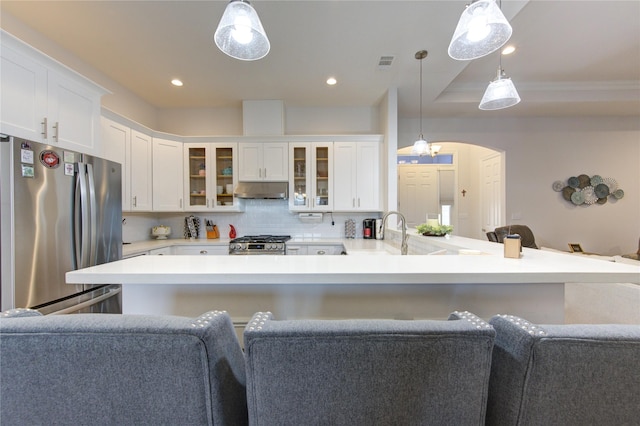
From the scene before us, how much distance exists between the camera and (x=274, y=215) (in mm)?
4109

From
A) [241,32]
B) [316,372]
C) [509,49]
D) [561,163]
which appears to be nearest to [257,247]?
[241,32]

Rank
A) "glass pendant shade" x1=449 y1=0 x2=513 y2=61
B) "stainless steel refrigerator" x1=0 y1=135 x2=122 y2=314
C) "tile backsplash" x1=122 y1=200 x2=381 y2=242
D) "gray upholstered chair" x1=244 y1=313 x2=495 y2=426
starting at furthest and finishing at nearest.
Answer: "tile backsplash" x1=122 y1=200 x2=381 y2=242, "stainless steel refrigerator" x1=0 y1=135 x2=122 y2=314, "glass pendant shade" x1=449 y1=0 x2=513 y2=61, "gray upholstered chair" x1=244 y1=313 x2=495 y2=426

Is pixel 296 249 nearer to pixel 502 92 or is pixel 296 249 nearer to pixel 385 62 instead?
pixel 385 62

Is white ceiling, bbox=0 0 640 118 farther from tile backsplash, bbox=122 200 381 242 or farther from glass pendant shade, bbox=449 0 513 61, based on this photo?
tile backsplash, bbox=122 200 381 242

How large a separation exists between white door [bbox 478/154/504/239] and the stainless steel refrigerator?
236 inches

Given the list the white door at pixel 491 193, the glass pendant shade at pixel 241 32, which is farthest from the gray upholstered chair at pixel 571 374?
the white door at pixel 491 193

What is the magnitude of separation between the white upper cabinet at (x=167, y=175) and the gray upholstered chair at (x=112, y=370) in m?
3.36

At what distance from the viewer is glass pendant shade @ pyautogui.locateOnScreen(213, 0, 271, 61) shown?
49.4 inches

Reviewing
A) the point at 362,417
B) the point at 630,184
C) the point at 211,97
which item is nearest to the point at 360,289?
the point at 362,417

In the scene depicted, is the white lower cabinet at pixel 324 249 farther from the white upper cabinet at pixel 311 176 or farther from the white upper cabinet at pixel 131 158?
the white upper cabinet at pixel 131 158

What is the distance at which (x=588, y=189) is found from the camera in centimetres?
477

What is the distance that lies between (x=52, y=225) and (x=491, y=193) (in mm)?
6521

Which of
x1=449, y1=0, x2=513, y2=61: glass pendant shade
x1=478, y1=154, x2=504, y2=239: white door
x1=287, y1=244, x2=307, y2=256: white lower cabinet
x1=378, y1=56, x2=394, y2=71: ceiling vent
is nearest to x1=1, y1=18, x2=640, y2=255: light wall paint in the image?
x1=478, y1=154, x2=504, y2=239: white door

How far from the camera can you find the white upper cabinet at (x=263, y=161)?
149 inches
